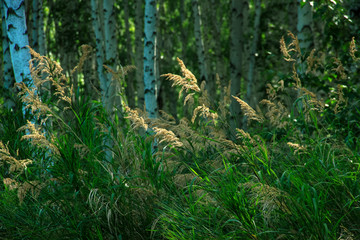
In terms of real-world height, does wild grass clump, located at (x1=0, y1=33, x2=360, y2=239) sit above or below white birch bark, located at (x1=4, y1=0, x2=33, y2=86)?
below

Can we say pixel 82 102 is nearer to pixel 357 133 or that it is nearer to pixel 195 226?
pixel 195 226

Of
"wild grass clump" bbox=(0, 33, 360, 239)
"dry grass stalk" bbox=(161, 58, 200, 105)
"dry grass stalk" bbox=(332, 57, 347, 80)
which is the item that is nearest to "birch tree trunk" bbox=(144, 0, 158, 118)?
"wild grass clump" bbox=(0, 33, 360, 239)

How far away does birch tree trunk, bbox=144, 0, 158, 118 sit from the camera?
8.01m

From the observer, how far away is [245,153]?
3783mm

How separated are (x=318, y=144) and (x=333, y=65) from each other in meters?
2.17

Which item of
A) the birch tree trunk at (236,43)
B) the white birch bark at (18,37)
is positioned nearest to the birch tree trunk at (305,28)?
the birch tree trunk at (236,43)

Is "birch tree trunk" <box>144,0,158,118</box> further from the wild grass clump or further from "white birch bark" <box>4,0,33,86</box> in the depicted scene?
the wild grass clump

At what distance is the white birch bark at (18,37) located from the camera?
249 inches

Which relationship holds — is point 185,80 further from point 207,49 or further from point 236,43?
point 207,49

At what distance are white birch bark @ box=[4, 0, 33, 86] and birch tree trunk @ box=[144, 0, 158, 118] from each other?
234cm

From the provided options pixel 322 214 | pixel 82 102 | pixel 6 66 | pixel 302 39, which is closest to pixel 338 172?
pixel 322 214

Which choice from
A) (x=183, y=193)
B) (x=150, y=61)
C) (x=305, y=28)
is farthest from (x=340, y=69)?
(x=150, y=61)

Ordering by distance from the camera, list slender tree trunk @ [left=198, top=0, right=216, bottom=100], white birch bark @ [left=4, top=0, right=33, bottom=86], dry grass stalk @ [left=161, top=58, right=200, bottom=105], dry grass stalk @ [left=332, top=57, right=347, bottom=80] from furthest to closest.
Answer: slender tree trunk @ [left=198, top=0, right=216, bottom=100] < white birch bark @ [left=4, top=0, right=33, bottom=86] < dry grass stalk @ [left=332, top=57, right=347, bottom=80] < dry grass stalk @ [left=161, top=58, right=200, bottom=105]

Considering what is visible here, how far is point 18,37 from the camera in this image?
6.32 metres
